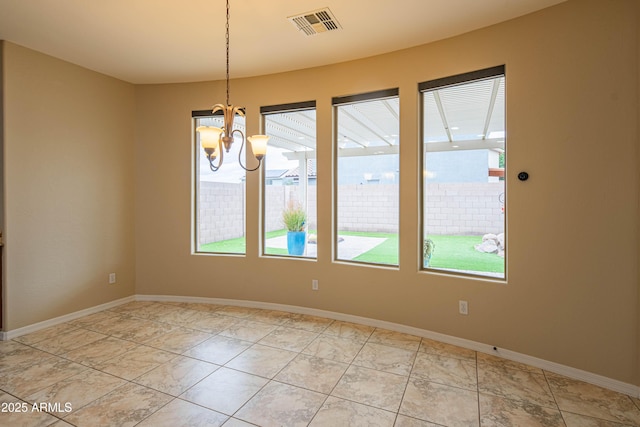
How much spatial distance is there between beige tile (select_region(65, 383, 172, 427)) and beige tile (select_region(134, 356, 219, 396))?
7 centimetres

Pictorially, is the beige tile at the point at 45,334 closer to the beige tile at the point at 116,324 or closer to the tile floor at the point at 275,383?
the tile floor at the point at 275,383

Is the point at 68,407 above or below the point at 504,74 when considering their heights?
below

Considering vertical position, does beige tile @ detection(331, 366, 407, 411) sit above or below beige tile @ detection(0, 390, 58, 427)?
below

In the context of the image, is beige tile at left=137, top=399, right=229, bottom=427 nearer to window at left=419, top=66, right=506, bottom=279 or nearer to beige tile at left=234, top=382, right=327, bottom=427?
beige tile at left=234, top=382, right=327, bottom=427

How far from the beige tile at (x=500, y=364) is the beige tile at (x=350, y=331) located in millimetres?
1053

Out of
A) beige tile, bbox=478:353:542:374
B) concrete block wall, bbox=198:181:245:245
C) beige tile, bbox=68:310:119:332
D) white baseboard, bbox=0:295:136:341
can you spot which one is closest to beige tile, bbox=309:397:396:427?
beige tile, bbox=478:353:542:374

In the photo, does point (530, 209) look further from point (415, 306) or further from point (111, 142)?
point (111, 142)

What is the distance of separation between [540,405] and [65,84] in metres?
5.43

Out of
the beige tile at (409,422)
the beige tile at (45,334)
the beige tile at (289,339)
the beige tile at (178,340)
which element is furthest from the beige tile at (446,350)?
the beige tile at (45,334)

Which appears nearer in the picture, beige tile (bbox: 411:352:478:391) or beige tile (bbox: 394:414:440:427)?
beige tile (bbox: 394:414:440:427)

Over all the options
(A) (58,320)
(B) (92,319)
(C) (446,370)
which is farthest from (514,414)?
(A) (58,320)

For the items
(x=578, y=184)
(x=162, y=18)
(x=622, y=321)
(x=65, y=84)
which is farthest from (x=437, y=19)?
(x=65, y=84)

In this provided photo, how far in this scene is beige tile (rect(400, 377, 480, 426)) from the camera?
79.0 inches

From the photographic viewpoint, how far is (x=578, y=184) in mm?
2439
